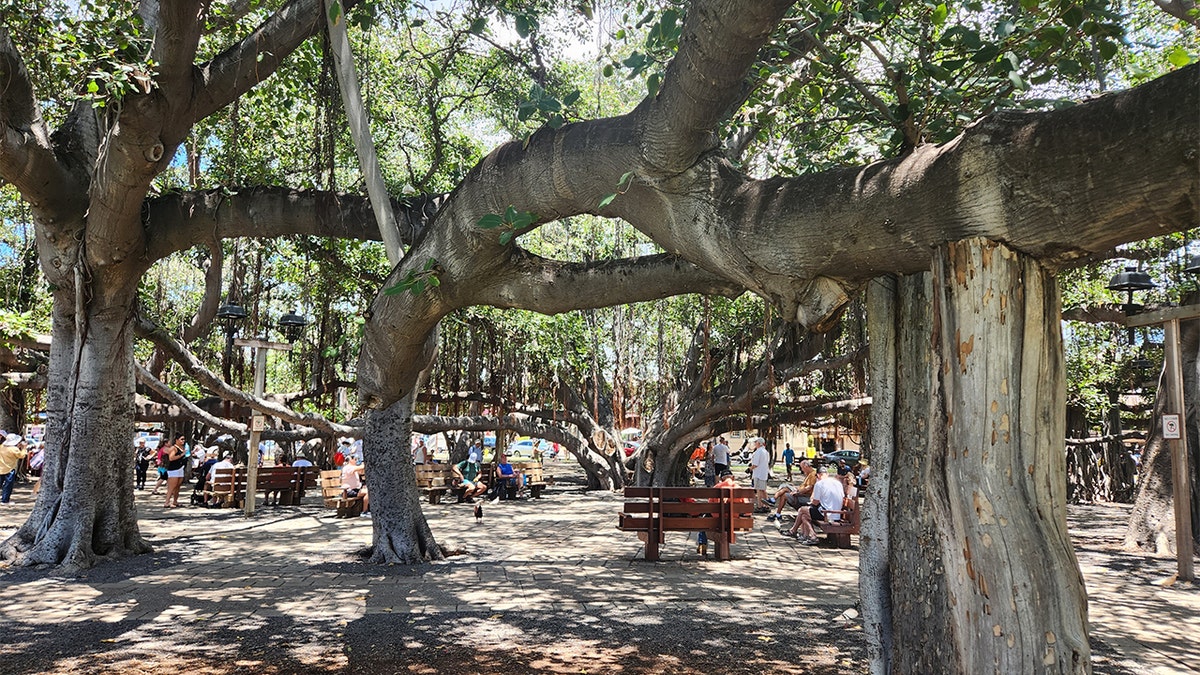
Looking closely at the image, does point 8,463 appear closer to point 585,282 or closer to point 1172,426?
point 585,282

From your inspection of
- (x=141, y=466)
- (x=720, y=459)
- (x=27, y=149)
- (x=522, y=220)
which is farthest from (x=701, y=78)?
(x=141, y=466)

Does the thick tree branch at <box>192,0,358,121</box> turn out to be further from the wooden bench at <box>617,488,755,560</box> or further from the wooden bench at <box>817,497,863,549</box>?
the wooden bench at <box>817,497,863,549</box>

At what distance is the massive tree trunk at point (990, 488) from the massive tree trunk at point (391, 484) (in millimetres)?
6021

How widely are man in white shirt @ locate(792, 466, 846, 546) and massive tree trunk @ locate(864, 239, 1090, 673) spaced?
7.84 m

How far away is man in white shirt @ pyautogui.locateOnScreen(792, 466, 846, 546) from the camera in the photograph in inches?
415

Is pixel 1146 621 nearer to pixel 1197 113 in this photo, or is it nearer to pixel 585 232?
pixel 1197 113

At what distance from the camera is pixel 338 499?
12766 millimetres

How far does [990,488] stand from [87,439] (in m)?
8.31

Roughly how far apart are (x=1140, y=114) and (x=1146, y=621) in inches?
208

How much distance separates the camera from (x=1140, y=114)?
2240mm

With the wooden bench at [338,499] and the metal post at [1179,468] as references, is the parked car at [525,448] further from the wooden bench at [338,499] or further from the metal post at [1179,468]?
the metal post at [1179,468]

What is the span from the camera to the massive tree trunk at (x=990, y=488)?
2.58 m

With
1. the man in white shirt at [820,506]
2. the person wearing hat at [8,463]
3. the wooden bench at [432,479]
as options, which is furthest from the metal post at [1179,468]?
the person wearing hat at [8,463]

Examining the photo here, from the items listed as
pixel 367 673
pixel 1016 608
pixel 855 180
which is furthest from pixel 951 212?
pixel 367 673
